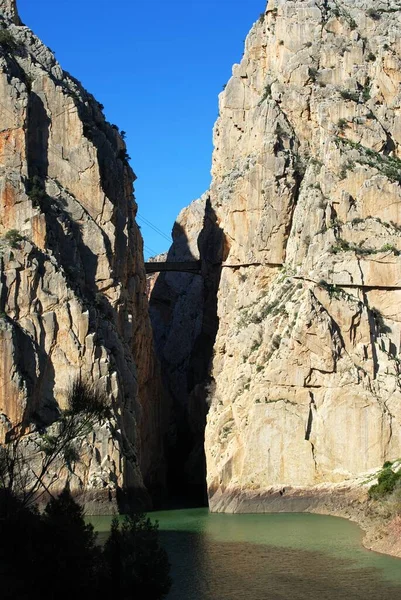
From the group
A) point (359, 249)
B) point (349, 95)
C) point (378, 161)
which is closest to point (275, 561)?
point (359, 249)

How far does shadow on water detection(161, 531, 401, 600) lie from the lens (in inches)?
1432

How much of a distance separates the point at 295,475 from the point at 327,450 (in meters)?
2.60

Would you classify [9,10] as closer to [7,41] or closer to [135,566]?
[7,41]

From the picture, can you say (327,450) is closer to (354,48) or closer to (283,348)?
(283,348)

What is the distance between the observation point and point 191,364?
87812 mm

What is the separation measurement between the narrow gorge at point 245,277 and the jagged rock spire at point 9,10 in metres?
0.14

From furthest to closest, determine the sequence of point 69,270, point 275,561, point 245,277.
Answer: point 245,277, point 69,270, point 275,561

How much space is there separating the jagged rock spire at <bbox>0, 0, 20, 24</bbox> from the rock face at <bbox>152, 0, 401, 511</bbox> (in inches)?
725

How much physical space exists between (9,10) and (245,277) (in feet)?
90.8

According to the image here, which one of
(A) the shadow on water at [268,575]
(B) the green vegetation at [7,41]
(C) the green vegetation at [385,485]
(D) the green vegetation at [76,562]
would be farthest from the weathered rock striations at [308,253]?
(D) the green vegetation at [76,562]

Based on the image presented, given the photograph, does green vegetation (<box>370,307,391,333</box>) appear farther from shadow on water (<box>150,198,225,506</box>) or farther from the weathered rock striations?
shadow on water (<box>150,198,225,506</box>)

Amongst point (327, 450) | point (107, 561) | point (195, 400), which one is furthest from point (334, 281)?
point (107, 561)

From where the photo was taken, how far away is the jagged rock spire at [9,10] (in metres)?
78.1

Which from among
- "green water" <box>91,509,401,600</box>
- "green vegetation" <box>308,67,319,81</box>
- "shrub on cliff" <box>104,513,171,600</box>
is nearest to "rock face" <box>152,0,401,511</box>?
"green vegetation" <box>308,67,319,81</box>
